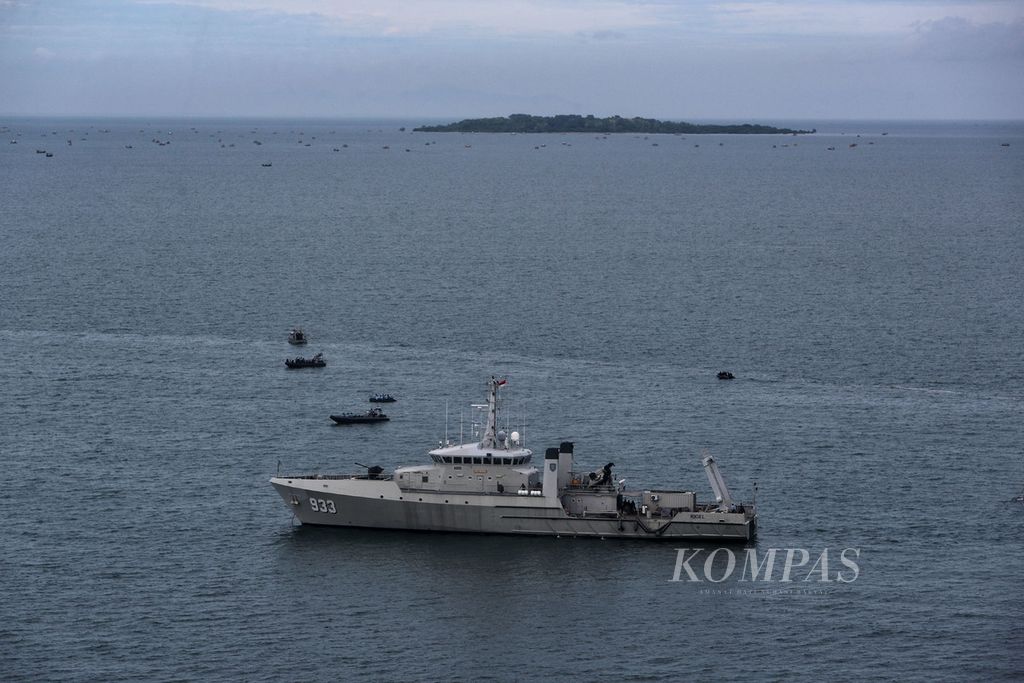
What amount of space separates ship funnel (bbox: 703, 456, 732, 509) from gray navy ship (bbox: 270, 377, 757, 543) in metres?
0.06

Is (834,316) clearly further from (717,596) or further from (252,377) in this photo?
(717,596)

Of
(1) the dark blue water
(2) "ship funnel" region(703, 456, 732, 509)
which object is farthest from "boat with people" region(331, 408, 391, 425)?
(2) "ship funnel" region(703, 456, 732, 509)

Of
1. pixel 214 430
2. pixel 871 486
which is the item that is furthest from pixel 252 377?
pixel 871 486

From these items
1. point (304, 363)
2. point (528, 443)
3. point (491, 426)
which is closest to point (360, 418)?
point (528, 443)

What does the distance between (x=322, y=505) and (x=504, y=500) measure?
11559 mm

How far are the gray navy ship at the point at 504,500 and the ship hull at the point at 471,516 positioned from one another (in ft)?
0.20

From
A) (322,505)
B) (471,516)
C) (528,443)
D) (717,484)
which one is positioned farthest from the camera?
(528,443)

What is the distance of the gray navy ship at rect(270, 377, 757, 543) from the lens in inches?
3445

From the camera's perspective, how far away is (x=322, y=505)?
295ft

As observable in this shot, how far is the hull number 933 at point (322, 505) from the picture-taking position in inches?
3533

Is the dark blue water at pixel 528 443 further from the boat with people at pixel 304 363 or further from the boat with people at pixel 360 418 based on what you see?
the boat with people at pixel 360 418

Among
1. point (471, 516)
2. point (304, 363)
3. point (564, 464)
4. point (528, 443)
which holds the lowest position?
point (471, 516)

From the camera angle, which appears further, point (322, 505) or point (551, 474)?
point (322, 505)

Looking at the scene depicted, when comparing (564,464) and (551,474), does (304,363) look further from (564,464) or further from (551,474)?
(551,474)
